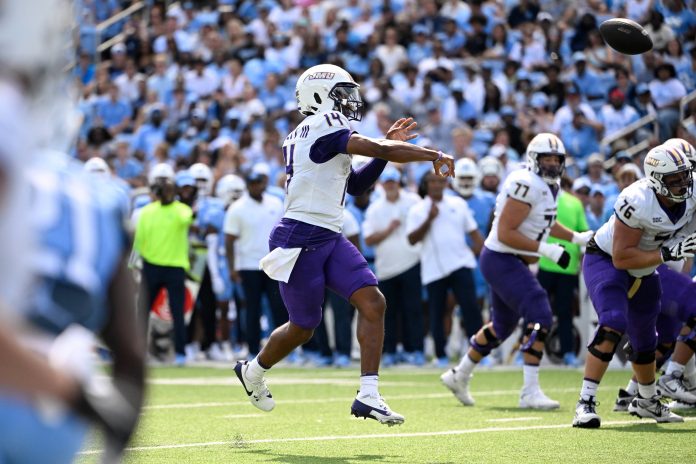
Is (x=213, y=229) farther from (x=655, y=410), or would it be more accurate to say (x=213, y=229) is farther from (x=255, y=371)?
(x=655, y=410)

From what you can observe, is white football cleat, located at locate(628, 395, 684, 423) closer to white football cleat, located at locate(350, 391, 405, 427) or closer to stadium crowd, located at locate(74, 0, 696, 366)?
white football cleat, located at locate(350, 391, 405, 427)

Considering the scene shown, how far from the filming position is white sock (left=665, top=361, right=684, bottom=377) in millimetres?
8922

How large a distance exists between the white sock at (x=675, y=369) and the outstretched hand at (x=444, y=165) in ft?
9.58

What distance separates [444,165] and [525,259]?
287cm

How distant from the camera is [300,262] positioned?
7434 millimetres

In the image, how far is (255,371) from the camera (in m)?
7.68

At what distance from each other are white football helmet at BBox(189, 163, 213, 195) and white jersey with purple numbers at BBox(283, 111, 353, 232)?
8.37 metres

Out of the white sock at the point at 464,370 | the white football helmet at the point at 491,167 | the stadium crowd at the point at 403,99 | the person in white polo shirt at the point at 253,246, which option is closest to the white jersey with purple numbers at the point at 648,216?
the white sock at the point at 464,370

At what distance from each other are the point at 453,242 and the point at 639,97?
5338 mm

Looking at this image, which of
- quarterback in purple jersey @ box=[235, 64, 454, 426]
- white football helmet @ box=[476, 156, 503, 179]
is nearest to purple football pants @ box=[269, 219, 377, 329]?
quarterback in purple jersey @ box=[235, 64, 454, 426]

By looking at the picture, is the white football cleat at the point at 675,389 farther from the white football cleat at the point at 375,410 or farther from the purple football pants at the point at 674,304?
the white football cleat at the point at 375,410

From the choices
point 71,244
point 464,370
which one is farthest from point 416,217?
point 71,244

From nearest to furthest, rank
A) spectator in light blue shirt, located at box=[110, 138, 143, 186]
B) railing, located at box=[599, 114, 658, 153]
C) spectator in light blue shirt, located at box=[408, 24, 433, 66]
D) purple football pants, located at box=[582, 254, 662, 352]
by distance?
1. purple football pants, located at box=[582, 254, 662, 352]
2. railing, located at box=[599, 114, 658, 153]
3. spectator in light blue shirt, located at box=[110, 138, 143, 186]
4. spectator in light blue shirt, located at box=[408, 24, 433, 66]

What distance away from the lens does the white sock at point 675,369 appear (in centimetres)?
892
